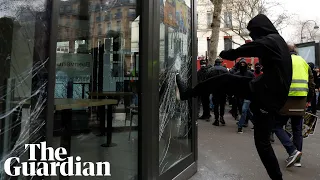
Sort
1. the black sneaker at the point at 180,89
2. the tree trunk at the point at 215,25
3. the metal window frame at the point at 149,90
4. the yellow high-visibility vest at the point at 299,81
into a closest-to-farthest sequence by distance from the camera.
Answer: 1. the metal window frame at the point at 149,90
2. the black sneaker at the point at 180,89
3. the yellow high-visibility vest at the point at 299,81
4. the tree trunk at the point at 215,25

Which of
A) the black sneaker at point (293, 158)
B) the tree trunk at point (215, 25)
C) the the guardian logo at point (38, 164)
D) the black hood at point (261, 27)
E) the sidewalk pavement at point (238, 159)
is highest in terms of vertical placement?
the tree trunk at point (215, 25)

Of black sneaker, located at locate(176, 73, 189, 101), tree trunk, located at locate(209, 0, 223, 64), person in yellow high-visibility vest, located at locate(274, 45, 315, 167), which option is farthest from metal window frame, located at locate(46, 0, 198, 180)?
tree trunk, located at locate(209, 0, 223, 64)

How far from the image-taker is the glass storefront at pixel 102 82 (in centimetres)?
187

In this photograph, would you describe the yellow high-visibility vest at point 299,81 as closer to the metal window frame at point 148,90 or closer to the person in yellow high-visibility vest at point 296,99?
the person in yellow high-visibility vest at point 296,99

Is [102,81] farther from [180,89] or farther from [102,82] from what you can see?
[180,89]

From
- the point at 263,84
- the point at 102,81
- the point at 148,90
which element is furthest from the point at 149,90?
the point at 102,81

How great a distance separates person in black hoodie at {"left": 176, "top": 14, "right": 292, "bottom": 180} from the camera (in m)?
2.49

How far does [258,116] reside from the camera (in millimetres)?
2754

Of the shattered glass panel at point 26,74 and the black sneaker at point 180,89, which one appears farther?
the black sneaker at point 180,89

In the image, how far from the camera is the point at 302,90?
12.3ft

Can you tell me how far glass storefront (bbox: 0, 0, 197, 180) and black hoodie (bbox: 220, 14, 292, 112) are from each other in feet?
2.80

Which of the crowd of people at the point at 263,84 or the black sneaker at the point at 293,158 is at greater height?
the crowd of people at the point at 263,84

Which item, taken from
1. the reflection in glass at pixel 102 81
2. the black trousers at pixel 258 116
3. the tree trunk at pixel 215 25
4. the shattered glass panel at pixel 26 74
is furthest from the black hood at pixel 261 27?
the tree trunk at pixel 215 25

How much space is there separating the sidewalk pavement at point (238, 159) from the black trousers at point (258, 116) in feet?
2.56
